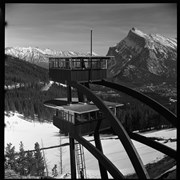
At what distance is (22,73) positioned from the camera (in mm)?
128000

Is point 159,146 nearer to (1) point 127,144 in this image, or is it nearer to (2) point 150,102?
(2) point 150,102

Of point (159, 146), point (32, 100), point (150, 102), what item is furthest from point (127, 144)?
point (32, 100)

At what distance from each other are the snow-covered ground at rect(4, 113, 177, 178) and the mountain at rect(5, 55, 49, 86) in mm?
31945

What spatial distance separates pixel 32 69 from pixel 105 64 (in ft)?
415

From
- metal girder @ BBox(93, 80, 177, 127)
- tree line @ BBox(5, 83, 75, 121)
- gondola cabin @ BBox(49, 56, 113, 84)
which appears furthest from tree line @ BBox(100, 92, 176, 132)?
gondola cabin @ BBox(49, 56, 113, 84)

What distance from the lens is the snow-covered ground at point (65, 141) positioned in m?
43.1

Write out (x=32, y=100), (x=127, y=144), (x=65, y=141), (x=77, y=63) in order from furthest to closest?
(x=32, y=100) < (x=65, y=141) < (x=77, y=63) < (x=127, y=144)

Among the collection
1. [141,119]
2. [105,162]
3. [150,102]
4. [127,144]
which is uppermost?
[150,102]

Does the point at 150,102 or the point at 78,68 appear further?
the point at 150,102

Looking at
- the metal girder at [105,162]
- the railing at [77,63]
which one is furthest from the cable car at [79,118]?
the railing at [77,63]

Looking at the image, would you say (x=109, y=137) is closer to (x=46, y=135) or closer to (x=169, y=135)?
(x=169, y=135)

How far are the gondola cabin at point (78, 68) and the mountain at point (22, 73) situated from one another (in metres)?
100

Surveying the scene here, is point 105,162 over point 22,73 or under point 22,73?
under

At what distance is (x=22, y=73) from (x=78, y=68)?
118m
